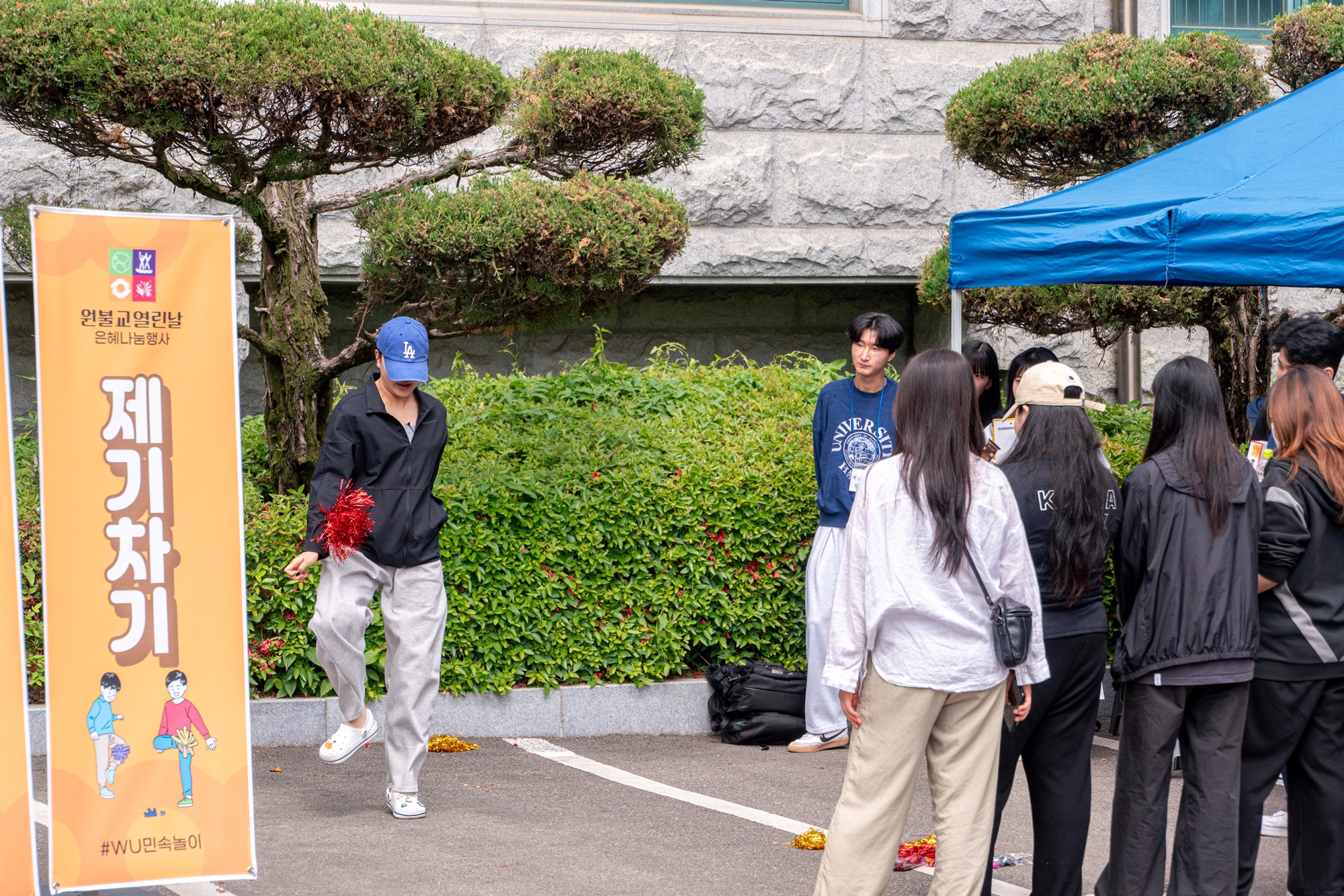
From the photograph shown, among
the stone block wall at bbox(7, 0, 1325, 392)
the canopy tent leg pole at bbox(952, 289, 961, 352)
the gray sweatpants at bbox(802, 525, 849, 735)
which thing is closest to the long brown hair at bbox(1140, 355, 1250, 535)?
the canopy tent leg pole at bbox(952, 289, 961, 352)

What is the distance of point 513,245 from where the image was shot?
5.94m

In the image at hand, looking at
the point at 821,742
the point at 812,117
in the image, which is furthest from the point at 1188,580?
the point at 812,117

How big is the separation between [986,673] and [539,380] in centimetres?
488

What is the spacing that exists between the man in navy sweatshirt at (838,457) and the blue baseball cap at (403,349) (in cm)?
210

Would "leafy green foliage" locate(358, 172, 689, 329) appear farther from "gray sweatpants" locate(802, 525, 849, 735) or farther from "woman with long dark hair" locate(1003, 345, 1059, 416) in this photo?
"woman with long dark hair" locate(1003, 345, 1059, 416)

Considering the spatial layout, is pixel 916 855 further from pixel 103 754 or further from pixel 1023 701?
pixel 103 754

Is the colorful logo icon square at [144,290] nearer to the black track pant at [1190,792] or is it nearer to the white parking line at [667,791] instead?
the white parking line at [667,791]

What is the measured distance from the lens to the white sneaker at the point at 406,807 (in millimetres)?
5129

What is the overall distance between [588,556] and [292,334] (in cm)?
200

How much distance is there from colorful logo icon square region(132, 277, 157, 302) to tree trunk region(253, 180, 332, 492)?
3.32 meters

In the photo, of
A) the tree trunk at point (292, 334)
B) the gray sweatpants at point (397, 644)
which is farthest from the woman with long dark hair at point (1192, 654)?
the tree trunk at point (292, 334)

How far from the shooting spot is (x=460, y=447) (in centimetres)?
728

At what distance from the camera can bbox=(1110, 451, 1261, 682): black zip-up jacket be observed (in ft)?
12.9

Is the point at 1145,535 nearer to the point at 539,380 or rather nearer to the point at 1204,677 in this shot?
the point at 1204,677
